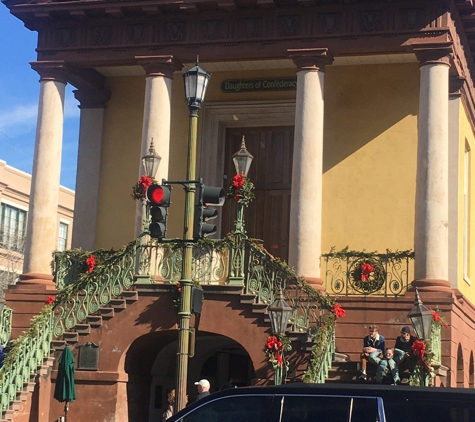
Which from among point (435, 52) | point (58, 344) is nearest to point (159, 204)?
point (58, 344)

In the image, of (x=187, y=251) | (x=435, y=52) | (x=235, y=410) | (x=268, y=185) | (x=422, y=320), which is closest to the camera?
(x=235, y=410)

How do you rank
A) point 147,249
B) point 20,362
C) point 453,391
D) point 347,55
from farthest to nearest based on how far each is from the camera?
1. point 347,55
2. point 147,249
3. point 20,362
4. point 453,391

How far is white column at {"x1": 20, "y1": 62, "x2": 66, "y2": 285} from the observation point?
21953 millimetres

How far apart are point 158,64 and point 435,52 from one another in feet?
19.4

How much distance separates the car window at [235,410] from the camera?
880cm

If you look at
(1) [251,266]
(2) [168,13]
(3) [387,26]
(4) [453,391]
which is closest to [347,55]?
(3) [387,26]

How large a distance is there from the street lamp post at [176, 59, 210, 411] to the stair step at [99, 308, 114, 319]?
5.50 metres

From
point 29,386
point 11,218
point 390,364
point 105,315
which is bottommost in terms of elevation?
point 29,386

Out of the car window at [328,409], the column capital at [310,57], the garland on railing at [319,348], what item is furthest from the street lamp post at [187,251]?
the column capital at [310,57]

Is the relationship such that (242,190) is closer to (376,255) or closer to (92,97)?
(376,255)

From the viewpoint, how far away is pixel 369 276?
67.7 ft

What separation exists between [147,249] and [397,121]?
6.70m

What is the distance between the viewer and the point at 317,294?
1870 cm

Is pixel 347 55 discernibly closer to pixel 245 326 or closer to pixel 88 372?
pixel 245 326
